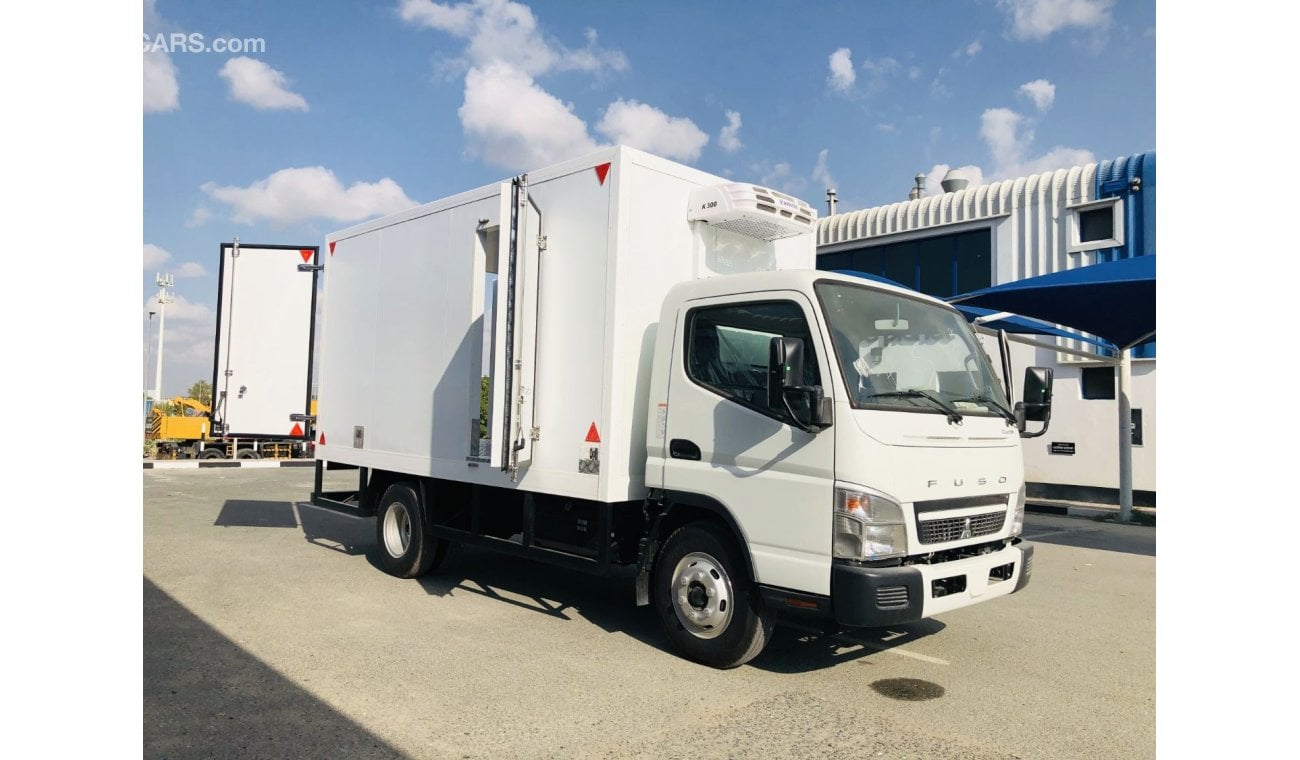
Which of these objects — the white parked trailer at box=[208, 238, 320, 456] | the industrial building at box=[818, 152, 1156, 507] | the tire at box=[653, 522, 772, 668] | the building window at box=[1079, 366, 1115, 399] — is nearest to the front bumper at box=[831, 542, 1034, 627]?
the tire at box=[653, 522, 772, 668]

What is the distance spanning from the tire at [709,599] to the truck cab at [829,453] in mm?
13

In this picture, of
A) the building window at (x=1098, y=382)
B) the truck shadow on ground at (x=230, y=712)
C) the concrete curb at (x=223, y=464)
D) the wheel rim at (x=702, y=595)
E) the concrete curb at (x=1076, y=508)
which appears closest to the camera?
the truck shadow on ground at (x=230, y=712)

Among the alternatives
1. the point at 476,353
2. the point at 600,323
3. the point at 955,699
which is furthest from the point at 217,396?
the point at 955,699

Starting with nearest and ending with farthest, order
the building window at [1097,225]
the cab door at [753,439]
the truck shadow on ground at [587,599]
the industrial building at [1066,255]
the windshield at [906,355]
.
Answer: the cab door at [753,439] → the windshield at [906,355] → the truck shadow on ground at [587,599] → the industrial building at [1066,255] → the building window at [1097,225]

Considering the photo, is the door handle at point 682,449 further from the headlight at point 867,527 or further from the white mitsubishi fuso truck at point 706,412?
the headlight at point 867,527

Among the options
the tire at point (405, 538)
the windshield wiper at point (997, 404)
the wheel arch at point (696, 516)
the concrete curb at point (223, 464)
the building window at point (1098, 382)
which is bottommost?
the concrete curb at point (223, 464)

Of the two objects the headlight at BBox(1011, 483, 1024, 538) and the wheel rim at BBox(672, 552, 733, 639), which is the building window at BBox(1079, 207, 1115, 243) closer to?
the headlight at BBox(1011, 483, 1024, 538)

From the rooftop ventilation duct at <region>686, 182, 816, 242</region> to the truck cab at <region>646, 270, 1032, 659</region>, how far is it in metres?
0.67

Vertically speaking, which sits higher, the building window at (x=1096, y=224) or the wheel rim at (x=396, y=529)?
the building window at (x=1096, y=224)

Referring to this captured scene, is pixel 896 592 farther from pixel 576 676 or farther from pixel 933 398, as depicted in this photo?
pixel 576 676

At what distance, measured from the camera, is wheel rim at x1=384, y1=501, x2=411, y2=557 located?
7984mm

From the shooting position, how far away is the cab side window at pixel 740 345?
5.08m

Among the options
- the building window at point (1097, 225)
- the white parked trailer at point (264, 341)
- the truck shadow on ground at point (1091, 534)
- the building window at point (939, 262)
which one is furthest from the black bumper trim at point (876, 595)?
the building window at point (1097, 225)

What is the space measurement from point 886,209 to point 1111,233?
4811 mm
